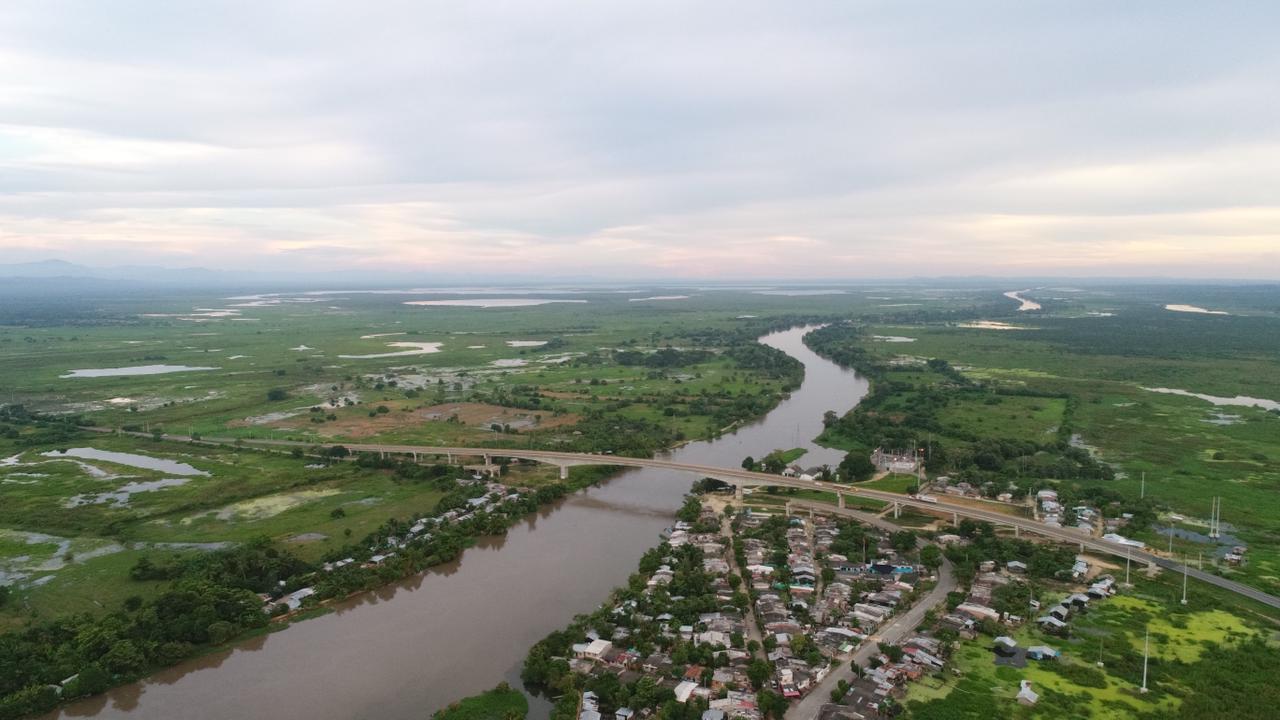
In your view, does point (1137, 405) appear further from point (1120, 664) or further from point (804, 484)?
point (1120, 664)

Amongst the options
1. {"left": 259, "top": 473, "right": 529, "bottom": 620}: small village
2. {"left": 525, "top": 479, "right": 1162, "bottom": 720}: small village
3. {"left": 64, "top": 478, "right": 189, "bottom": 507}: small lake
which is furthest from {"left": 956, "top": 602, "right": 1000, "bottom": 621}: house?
{"left": 64, "top": 478, "right": 189, "bottom": 507}: small lake

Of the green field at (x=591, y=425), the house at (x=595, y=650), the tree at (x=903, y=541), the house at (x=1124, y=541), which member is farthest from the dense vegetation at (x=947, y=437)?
the house at (x=595, y=650)

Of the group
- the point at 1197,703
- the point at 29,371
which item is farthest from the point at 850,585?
the point at 29,371

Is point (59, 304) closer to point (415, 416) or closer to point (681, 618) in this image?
point (415, 416)

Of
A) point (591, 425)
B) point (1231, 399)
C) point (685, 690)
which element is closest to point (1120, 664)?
point (685, 690)

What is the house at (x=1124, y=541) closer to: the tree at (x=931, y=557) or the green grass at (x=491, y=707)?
the tree at (x=931, y=557)

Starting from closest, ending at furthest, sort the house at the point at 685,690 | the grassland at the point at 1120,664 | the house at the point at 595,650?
the grassland at the point at 1120,664
the house at the point at 685,690
the house at the point at 595,650

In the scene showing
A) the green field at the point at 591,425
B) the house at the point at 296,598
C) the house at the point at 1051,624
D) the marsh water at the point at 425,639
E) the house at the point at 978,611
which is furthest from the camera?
the green field at the point at 591,425
